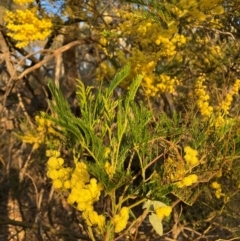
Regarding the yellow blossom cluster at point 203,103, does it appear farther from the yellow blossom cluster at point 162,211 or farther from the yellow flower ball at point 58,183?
the yellow flower ball at point 58,183

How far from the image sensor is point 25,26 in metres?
3.91

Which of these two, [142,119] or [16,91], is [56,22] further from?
[142,119]

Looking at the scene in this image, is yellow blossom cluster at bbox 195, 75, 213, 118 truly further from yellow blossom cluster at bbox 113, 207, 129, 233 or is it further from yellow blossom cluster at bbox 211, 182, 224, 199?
yellow blossom cluster at bbox 113, 207, 129, 233

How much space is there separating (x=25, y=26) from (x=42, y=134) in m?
1.04

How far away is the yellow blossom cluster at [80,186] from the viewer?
2.35m

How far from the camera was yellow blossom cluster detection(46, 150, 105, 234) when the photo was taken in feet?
7.72

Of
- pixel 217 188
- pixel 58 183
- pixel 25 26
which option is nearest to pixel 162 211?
pixel 58 183

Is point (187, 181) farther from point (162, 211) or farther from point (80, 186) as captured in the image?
point (80, 186)

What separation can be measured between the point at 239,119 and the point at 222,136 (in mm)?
594

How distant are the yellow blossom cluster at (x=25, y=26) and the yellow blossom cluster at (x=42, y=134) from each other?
63 centimetres

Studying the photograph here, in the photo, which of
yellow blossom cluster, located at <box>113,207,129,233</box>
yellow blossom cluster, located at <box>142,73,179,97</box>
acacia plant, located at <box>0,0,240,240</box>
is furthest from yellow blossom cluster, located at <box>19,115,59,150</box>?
yellow blossom cluster, located at <box>113,207,129,233</box>

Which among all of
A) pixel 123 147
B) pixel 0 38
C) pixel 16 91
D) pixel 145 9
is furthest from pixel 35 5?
pixel 123 147

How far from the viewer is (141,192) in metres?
2.60

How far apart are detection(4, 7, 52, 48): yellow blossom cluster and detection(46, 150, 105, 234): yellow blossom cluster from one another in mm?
1646
